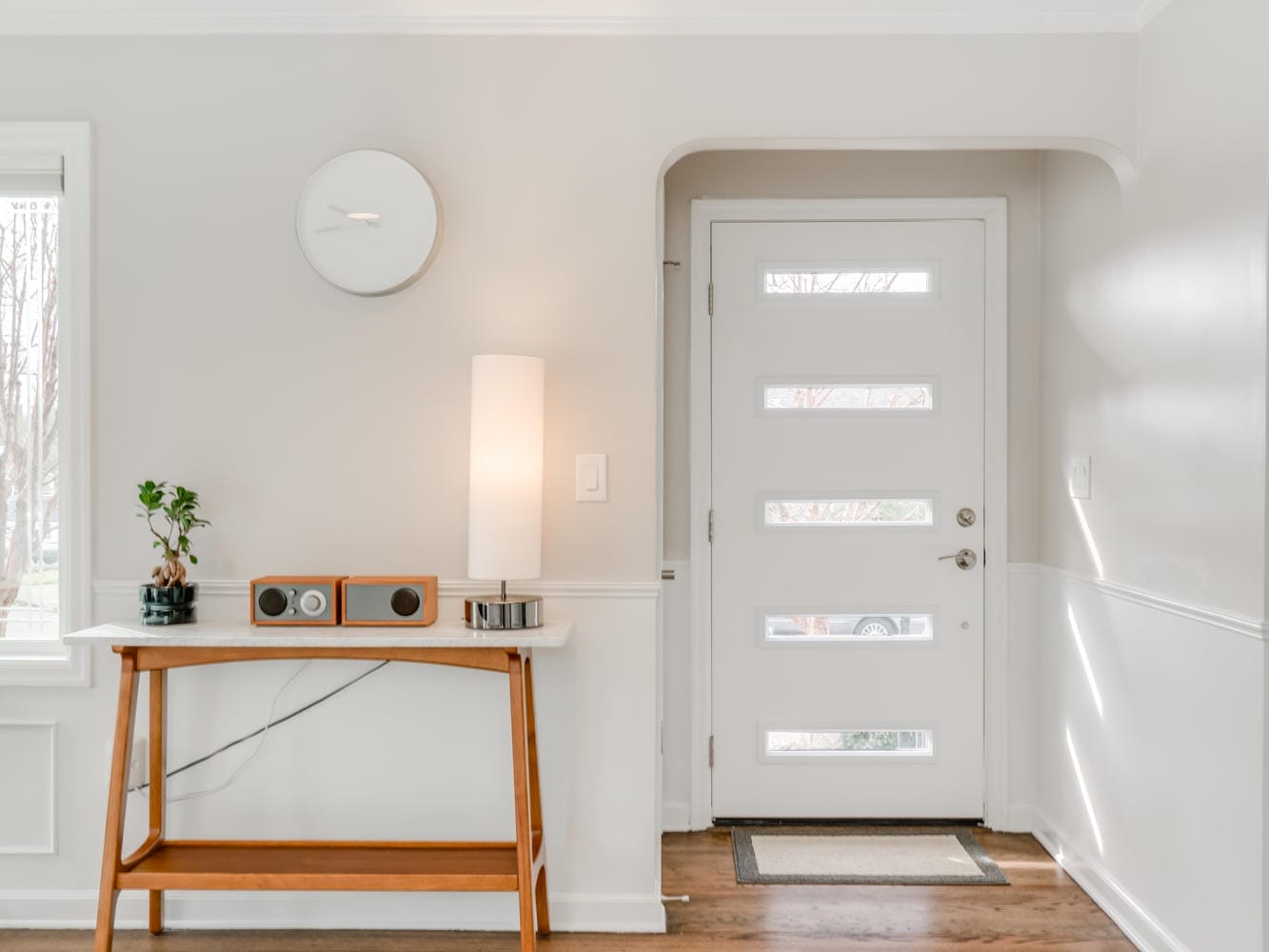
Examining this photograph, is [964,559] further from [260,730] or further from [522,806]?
[260,730]

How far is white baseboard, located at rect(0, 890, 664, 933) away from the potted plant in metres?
0.77

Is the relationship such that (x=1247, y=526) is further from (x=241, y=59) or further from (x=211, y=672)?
(x=241, y=59)

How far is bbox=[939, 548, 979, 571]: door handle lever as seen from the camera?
10.2ft

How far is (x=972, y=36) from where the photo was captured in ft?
8.14

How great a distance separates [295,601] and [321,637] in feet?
0.58

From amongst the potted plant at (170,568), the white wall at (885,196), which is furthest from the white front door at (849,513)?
the potted plant at (170,568)

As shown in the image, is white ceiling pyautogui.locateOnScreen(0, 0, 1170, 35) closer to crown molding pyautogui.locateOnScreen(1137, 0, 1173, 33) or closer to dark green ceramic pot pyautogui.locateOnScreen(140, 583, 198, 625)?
crown molding pyautogui.locateOnScreen(1137, 0, 1173, 33)

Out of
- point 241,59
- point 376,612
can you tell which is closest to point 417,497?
point 376,612

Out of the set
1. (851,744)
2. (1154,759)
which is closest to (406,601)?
(851,744)

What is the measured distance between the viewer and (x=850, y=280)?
123 inches

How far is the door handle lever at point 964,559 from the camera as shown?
3.10 m

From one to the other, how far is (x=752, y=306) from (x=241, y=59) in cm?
161

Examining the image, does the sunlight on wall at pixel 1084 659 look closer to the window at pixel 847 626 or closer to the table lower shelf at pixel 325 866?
the window at pixel 847 626

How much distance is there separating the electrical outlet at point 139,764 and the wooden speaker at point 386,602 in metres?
0.68
